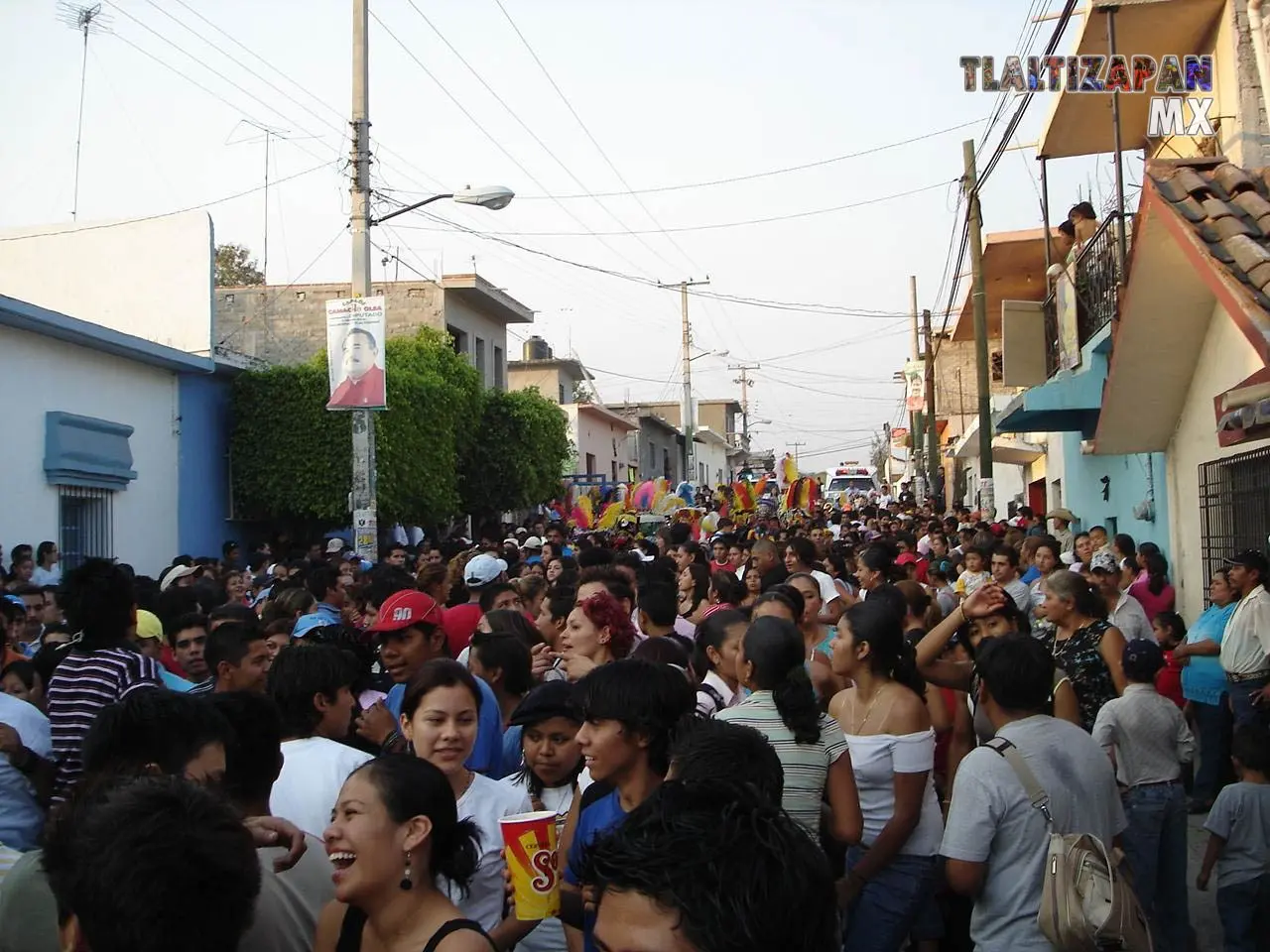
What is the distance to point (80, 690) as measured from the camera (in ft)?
16.0

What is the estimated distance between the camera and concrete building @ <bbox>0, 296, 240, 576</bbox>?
620 inches

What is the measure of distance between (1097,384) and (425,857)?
11.3 metres

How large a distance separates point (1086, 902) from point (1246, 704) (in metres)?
5.16

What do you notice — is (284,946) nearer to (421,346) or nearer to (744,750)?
(744,750)

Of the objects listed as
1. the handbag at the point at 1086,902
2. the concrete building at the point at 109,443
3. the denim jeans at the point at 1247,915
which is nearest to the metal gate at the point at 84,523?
the concrete building at the point at 109,443

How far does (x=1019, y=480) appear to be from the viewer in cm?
3222

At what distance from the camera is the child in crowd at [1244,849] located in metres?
5.93

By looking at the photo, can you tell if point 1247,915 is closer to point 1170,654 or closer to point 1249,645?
point 1249,645

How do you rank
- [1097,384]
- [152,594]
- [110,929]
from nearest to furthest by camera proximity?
[110,929] → [152,594] → [1097,384]

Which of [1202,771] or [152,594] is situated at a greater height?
[152,594]

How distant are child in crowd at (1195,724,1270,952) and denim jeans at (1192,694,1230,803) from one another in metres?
2.67

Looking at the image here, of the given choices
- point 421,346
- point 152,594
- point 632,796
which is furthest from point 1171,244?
point 421,346

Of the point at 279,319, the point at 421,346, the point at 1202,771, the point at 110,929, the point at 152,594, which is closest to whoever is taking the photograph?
the point at 110,929

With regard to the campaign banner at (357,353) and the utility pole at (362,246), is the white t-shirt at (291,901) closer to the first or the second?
the campaign banner at (357,353)
